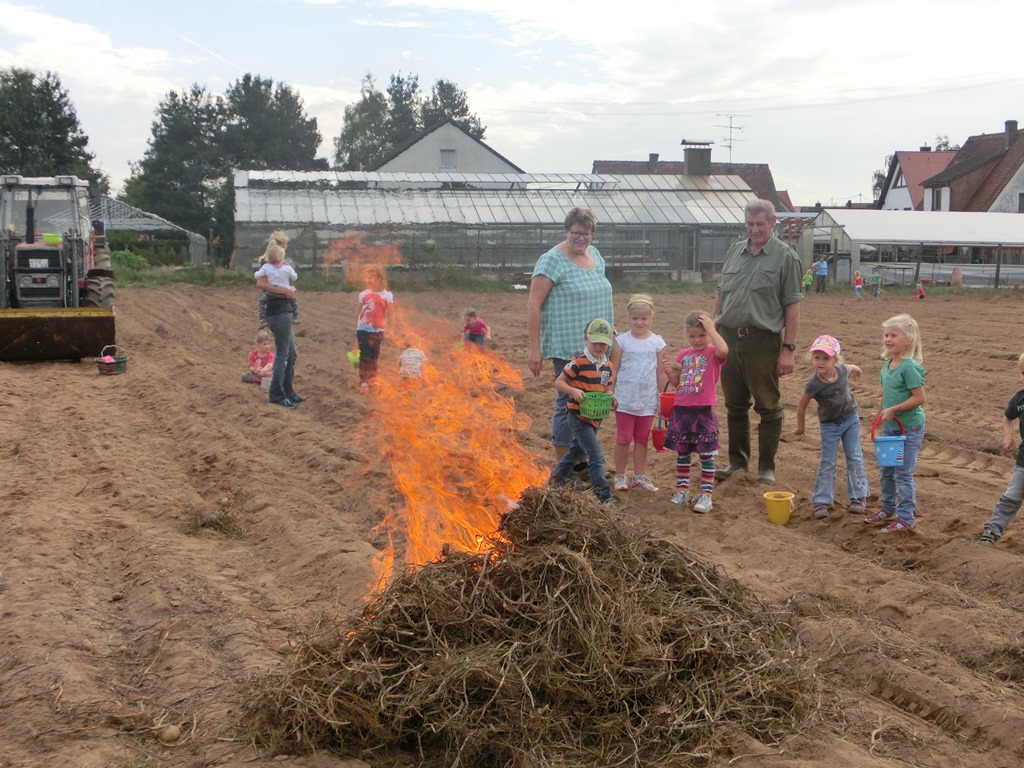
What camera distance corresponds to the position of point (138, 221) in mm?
54094

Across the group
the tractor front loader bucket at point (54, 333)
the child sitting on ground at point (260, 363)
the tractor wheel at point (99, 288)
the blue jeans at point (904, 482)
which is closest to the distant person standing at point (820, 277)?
the tractor wheel at point (99, 288)

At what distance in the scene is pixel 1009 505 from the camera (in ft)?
19.6

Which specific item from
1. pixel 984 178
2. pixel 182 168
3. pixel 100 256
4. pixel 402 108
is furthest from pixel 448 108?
pixel 100 256

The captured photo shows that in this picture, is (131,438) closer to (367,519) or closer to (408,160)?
(367,519)

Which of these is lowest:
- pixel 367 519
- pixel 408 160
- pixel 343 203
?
pixel 367 519

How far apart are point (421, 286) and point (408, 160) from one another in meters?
23.7

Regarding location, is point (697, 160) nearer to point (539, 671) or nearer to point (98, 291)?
point (98, 291)

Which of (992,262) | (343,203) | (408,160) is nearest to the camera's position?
(343,203)

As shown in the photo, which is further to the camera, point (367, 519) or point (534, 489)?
point (367, 519)

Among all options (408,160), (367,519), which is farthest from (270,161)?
(367,519)

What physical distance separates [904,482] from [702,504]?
Result: 135 centimetres

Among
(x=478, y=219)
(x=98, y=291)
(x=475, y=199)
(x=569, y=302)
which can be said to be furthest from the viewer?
(x=475, y=199)

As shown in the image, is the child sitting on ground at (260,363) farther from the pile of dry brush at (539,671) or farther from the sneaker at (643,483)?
the pile of dry brush at (539,671)

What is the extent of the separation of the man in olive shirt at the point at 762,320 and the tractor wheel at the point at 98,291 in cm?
1219
